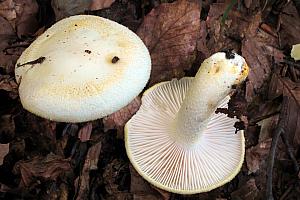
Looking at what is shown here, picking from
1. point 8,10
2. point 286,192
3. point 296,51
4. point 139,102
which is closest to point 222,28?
point 296,51

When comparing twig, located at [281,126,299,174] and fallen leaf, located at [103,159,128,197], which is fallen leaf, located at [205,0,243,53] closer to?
twig, located at [281,126,299,174]

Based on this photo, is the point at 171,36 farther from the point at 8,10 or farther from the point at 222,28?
the point at 8,10

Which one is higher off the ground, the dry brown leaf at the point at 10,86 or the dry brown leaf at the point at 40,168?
the dry brown leaf at the point at 10,86

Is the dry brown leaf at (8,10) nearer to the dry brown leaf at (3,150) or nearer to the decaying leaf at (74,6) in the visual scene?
the decaying leaf at (74,6)

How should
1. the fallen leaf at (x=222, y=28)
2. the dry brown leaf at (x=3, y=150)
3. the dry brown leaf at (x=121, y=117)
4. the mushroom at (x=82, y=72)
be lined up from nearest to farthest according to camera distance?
the mushroom at (x=82, y=72) → the dry brown leaf at (x=3, y=150) → the dry brown leaf at (x=121, y=117) → the fallen leaf at (x=222, y=28)

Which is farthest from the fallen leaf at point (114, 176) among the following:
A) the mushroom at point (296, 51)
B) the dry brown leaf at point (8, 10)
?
the mushroom at point (296, 51)

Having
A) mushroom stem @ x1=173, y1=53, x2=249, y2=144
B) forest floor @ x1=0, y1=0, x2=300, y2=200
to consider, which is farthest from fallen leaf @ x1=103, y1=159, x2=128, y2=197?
mushroom stem @ x1=173, y1=53, x2=249, y2=144

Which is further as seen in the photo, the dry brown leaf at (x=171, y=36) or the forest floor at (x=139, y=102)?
the dry brown leaf at (x=171, y=36)

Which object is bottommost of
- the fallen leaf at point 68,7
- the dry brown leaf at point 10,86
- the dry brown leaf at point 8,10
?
the dry brown leaf at point 10,86
